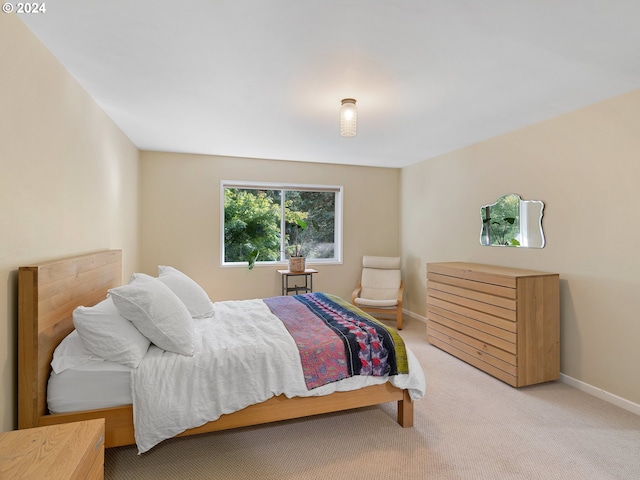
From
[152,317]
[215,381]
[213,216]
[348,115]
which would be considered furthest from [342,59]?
[213,216]

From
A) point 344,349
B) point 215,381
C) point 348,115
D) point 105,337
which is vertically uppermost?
point 348,115

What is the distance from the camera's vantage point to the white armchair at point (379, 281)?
4895 millimetres

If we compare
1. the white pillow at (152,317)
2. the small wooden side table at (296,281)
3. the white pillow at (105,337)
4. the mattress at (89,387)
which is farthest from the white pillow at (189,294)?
the small wooden side table at (296,281)

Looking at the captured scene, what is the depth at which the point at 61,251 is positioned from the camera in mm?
2180

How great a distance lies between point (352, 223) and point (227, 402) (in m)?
3.81

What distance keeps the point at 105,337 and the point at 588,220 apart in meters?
3.64

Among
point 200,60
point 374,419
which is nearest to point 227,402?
point 374,419

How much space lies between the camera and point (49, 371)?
179 centimetres

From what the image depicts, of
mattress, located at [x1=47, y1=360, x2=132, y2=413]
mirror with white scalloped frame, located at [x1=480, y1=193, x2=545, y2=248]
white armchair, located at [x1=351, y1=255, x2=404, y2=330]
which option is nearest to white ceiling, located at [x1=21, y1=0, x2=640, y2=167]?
mirror with white scalloped frame, located at [x1=480, y1=193, x2=545, y2=248]

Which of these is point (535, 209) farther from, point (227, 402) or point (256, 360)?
point (227, 402)

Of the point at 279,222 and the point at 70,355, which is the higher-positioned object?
the point at 279,222

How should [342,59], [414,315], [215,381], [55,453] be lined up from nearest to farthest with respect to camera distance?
[55,453] → [215,381] → [342,59] → [414,315]

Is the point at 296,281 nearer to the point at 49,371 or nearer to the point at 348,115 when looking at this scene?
the point at 348,115

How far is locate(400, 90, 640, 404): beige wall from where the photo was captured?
2.57 metres
